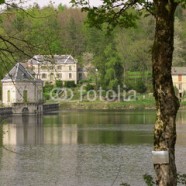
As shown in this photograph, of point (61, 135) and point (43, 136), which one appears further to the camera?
point (61, 135)

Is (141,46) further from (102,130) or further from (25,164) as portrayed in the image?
(25,164)

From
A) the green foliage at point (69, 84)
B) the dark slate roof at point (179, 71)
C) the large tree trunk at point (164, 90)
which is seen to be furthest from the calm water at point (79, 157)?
the dark slate roof at point (179, 71)

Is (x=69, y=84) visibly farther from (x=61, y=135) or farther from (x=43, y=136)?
(x=43, y=136)

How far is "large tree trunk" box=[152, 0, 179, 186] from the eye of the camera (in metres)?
6.84

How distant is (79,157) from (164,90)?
16361 mm

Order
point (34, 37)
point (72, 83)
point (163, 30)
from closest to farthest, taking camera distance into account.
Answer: point (163, 30) → point (34, 37) → point (72, 83)

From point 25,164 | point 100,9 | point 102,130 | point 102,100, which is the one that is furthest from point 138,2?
point 102,100

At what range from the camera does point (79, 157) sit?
2302cm

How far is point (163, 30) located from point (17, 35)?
2.47 metres

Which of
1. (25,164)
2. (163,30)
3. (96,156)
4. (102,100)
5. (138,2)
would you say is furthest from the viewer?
(102,100)

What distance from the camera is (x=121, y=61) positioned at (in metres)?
72.6

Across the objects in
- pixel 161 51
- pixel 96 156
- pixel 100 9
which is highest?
pixel 100 9

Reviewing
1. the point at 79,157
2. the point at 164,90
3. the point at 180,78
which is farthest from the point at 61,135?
the point at 180,78

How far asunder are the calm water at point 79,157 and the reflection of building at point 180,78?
134ft
